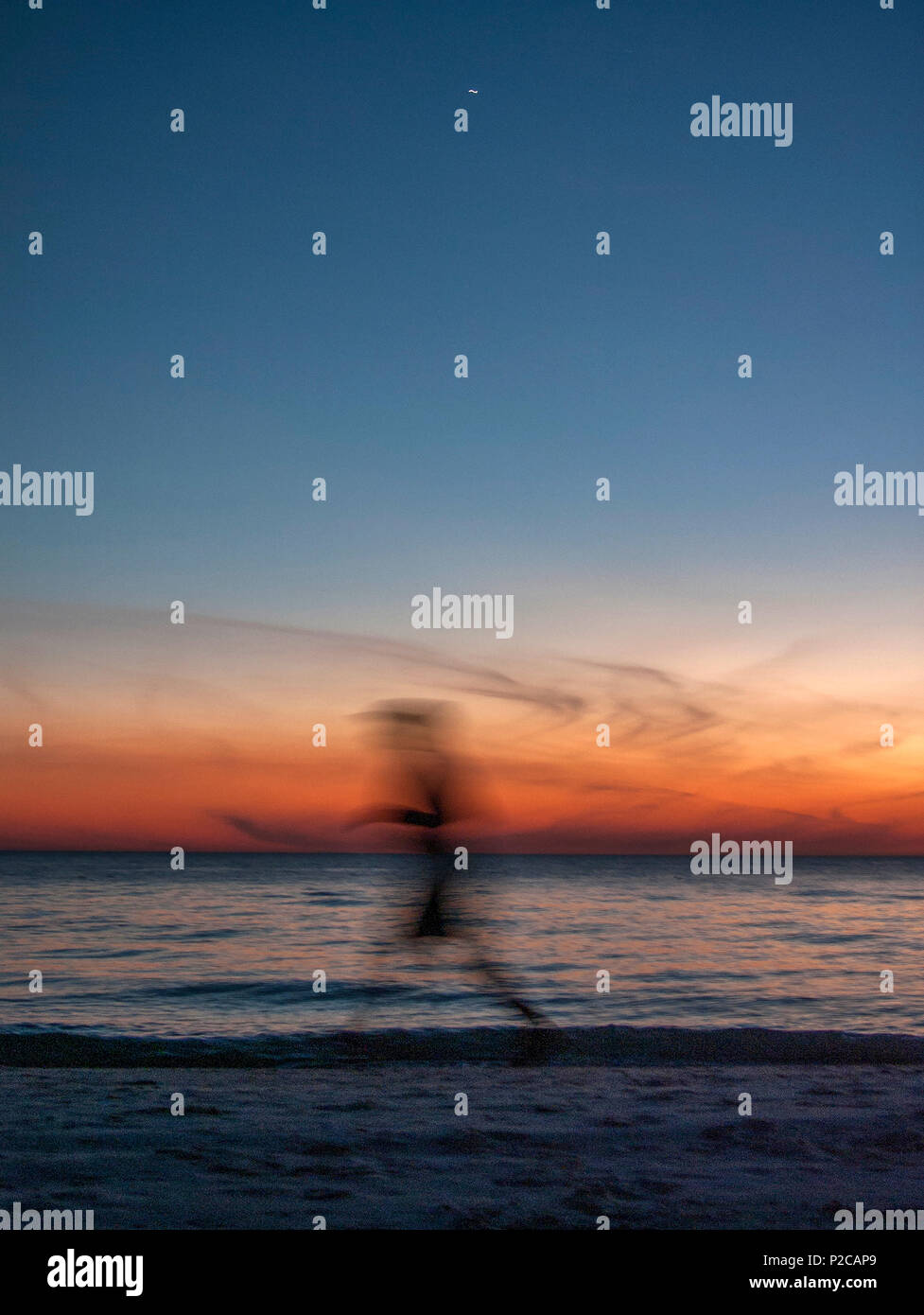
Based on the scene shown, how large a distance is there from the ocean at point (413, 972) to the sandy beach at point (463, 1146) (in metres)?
0.99

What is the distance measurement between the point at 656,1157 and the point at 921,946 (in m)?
15.3

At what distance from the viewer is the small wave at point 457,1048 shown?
23.0ft

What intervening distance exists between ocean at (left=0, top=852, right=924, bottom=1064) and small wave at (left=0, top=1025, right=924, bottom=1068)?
0.13ft

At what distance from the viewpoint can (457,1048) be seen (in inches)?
285

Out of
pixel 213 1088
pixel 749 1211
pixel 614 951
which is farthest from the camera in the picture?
pixel 614 951
